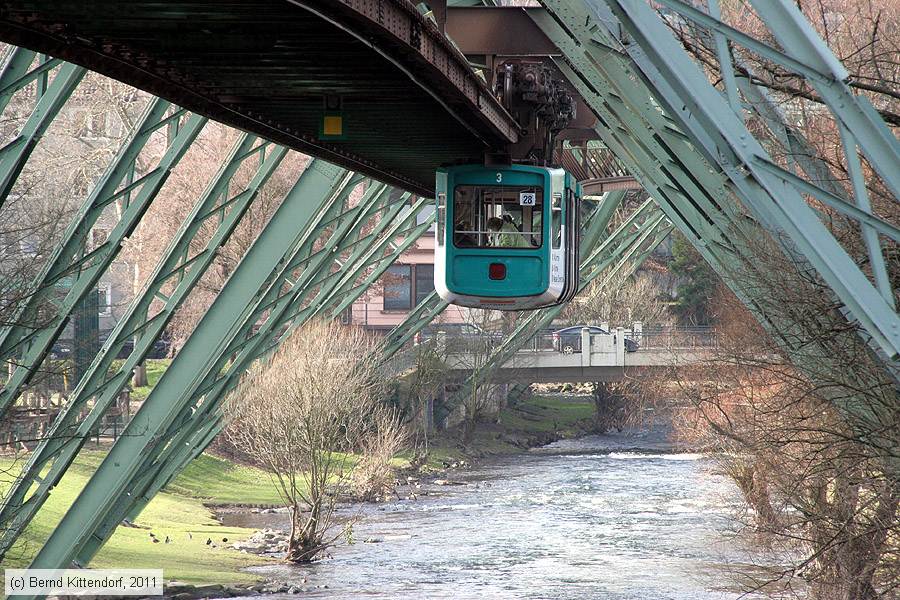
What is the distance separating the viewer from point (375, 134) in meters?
14.8

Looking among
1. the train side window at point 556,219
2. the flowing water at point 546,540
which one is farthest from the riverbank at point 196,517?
the train side window at point 556,219

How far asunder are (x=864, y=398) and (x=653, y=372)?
38.6 meters

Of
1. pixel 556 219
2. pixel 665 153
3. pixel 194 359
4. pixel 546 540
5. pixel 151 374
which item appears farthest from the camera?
pixel 151 374

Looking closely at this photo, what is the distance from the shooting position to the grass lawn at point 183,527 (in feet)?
89.7

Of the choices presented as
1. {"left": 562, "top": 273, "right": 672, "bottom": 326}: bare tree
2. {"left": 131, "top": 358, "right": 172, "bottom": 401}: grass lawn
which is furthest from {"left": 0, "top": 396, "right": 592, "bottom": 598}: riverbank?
{"left": 562, "top": 273, "right": 672, "bottom": 326}: bare tree

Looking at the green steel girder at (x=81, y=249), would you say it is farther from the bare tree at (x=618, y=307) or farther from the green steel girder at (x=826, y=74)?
the bare tree at (x=618, y=307)

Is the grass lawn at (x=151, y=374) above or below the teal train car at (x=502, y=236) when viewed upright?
below

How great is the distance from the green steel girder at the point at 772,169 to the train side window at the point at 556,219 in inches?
378

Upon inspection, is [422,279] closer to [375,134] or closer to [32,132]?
[375,134]

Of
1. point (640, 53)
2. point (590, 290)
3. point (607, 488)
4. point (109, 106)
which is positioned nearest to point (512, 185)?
point (640, 53)

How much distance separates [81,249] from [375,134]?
3870mm

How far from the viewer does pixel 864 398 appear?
404 inches

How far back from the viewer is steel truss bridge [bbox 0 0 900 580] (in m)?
7.36

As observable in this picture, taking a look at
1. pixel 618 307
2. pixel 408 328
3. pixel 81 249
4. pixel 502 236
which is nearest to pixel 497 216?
pixel 502 236
